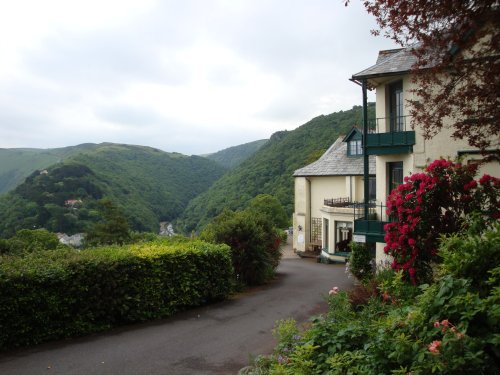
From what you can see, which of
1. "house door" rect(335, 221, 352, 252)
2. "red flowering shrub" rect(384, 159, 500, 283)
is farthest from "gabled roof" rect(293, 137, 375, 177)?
"red flowering shrub" rect(384, 159, 500, 283)

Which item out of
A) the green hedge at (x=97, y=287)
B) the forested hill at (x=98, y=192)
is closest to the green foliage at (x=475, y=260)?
the green hedge at (x=97, y=287)

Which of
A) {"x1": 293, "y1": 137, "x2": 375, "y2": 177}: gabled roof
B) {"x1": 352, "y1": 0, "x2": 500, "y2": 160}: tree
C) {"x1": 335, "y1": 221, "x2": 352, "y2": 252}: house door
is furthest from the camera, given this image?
{"x1": 293, "y1": 137, "x2": 375, "y2": 177}: gabled roof

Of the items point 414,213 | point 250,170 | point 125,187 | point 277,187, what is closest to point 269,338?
point 414,213

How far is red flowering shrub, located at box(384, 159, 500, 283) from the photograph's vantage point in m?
8.82

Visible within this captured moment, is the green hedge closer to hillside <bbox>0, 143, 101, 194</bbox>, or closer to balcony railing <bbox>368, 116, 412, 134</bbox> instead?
balcony railing <bbox>368, 116, 412, 134</bbox>

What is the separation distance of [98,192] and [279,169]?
33.5 metres

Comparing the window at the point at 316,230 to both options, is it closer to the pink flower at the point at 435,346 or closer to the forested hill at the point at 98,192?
the pink flower at the point at 435,346

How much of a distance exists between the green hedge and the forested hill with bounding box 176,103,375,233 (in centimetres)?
3857

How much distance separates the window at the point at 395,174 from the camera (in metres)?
15.6

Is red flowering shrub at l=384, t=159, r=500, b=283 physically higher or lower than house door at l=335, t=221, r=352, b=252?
higher

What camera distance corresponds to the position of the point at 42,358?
27.2ft

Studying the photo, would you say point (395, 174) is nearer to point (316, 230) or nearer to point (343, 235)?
point (343, 235)

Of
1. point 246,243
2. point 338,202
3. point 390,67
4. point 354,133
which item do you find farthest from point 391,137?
point 354,133

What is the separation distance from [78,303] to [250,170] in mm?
56309
